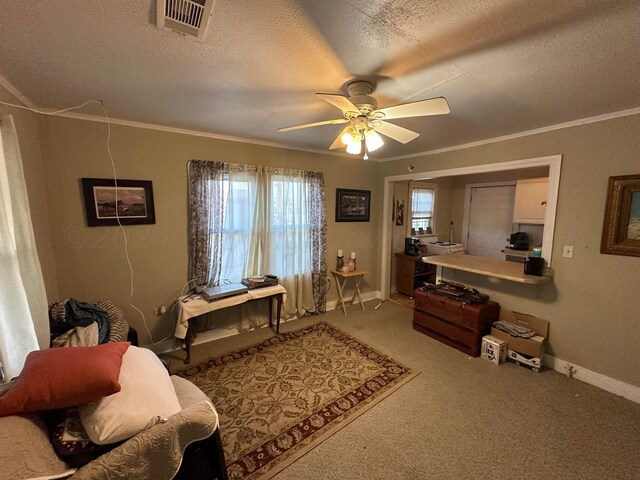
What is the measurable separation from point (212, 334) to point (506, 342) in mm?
3279

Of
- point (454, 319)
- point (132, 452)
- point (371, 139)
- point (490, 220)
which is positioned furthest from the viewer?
point (490, 220)

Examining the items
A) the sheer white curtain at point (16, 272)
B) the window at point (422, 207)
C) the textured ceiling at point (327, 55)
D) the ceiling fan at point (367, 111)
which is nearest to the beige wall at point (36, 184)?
the textured ceiling at point (327, 55)

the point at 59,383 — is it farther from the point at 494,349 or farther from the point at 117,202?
the point at 494,349

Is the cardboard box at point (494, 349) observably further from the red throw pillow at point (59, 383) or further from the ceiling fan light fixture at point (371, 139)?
the red throw pillow at point (59, 383)

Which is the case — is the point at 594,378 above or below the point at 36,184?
below

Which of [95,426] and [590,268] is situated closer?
[95,426]

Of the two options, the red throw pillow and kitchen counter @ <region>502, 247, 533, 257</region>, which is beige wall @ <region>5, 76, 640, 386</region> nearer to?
the red throw pillow

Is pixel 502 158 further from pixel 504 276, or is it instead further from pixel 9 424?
pixel 9 424

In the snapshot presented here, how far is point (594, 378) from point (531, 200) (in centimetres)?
273

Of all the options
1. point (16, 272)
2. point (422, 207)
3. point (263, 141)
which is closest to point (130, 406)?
point (16, 272)

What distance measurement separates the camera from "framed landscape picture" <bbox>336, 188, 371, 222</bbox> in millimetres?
3993

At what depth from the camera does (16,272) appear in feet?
4.74

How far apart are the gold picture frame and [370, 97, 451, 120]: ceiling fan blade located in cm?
192

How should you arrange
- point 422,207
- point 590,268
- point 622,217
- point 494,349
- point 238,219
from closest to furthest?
1. point 622,217
2. point 590,268
3. point 494,349
4. point 238,219
5. point 422,207
